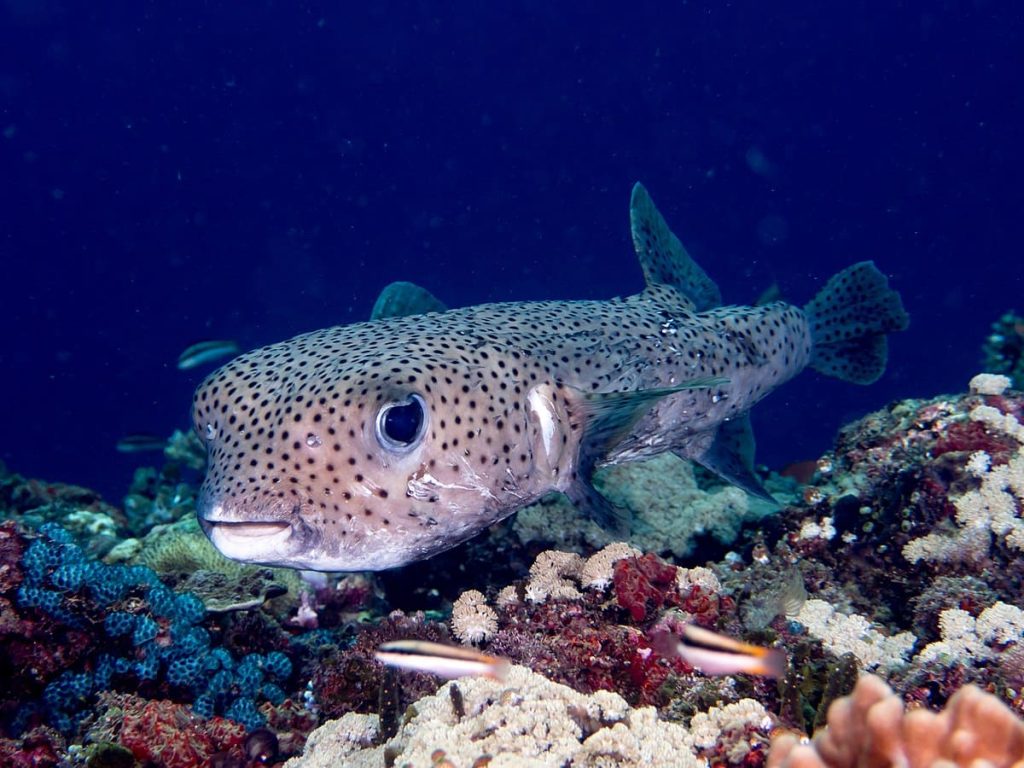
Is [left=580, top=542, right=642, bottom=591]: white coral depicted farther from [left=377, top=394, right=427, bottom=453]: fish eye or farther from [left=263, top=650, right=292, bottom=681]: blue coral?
[left=263, top=650, right=292, bottom=681]: blue coral

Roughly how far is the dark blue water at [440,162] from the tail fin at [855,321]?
4861 cm

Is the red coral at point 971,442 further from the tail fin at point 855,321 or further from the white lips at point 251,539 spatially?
the white lips at point 251,539

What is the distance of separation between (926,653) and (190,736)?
3494 mm

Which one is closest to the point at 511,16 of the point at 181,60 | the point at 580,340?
the point at 181,60

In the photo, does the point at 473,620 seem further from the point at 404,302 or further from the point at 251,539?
the point at 404,302

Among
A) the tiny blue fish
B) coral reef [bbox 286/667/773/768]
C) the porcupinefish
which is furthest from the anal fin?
the tiny blue fish

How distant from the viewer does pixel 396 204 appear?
66.4m

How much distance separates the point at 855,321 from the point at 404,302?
4276mm

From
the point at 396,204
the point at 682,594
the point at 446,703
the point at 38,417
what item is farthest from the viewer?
the point at 396,204

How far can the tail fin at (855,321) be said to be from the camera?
6.89 m

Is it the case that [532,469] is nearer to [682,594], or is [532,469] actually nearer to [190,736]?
[682,594]

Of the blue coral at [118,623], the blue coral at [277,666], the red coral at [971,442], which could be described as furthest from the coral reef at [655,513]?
the blue coral at [118,623]

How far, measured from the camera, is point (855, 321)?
692 cm

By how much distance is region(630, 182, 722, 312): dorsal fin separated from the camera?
254 inches
